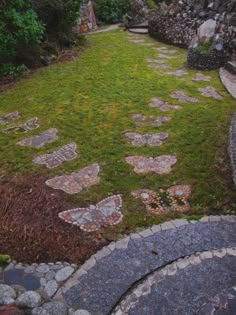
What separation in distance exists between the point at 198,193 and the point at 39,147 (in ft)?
6.97

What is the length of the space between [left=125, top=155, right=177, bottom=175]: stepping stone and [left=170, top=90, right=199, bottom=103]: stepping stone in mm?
1903

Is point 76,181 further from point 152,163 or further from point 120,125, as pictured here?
point 120,125

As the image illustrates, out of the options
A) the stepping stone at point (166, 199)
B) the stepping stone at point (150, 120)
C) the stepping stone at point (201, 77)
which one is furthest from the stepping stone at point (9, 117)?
the stepping stone at point (201, 77)

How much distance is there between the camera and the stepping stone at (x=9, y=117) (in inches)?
220

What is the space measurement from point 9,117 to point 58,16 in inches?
153

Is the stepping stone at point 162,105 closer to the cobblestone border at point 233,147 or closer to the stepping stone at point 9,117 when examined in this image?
the cobblestone border at point 233,147

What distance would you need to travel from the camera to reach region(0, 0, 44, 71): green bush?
6.84 m

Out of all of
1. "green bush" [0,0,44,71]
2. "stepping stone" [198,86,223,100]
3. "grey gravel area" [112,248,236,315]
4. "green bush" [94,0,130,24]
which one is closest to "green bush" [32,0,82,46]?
"green bush" [0,0,44,71]

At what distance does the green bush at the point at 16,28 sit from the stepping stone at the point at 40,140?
271 centimetres

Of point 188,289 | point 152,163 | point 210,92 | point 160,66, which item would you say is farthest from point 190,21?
point 188,289

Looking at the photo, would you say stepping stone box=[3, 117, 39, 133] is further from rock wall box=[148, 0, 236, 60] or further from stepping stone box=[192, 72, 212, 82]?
rock wall box=[148, 0, 236, 60]

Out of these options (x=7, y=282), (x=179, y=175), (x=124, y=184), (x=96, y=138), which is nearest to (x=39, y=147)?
(x=96, y=138)

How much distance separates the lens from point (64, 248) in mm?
3234

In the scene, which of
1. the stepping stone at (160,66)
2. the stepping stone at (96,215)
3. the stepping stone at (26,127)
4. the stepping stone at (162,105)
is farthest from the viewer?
the stepping stone at (160,66)
